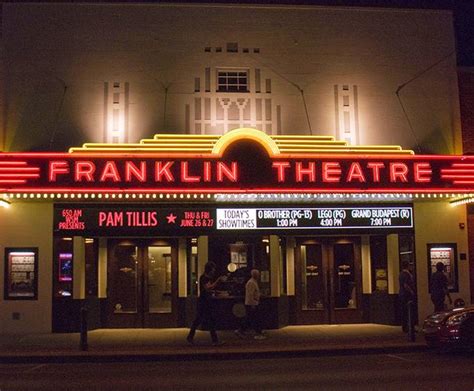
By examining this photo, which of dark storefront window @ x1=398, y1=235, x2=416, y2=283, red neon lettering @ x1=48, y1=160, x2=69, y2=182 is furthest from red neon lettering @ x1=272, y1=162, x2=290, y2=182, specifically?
red neon lettering @ x1=48, y1=160, x2=69, y2=182

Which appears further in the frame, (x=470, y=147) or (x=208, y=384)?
(x=470, y=147)

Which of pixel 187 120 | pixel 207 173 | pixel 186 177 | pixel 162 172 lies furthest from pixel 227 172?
pixel 187 120

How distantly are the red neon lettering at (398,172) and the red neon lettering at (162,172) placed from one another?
570 centimetres

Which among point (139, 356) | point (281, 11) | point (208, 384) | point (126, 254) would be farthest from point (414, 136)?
point (208, 384)

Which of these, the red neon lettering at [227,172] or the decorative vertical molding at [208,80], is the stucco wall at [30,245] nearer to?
the red neon lettering at [227,172]

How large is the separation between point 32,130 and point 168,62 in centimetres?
440

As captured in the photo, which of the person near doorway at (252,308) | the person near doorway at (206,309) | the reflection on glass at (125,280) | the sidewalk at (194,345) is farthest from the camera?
the reflection on glass at (125,280)

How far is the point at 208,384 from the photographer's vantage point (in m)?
10.7

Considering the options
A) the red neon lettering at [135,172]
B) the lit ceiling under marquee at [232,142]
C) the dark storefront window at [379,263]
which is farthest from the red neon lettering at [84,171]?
the dark storefront window at [379,263]

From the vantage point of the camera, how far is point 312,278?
19.8 m

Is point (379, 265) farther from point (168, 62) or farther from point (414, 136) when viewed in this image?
point (168, 62)

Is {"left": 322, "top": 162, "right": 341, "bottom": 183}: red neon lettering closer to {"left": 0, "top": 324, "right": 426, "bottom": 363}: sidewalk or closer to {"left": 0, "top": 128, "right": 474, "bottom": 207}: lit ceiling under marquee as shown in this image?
{"left": 0, "top": 128, "right": 474, "bottom": 207}: lit ceiling under marquee

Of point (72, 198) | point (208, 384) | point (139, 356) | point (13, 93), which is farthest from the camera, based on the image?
point (13, 93)

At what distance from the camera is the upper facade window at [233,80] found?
1970 cm
